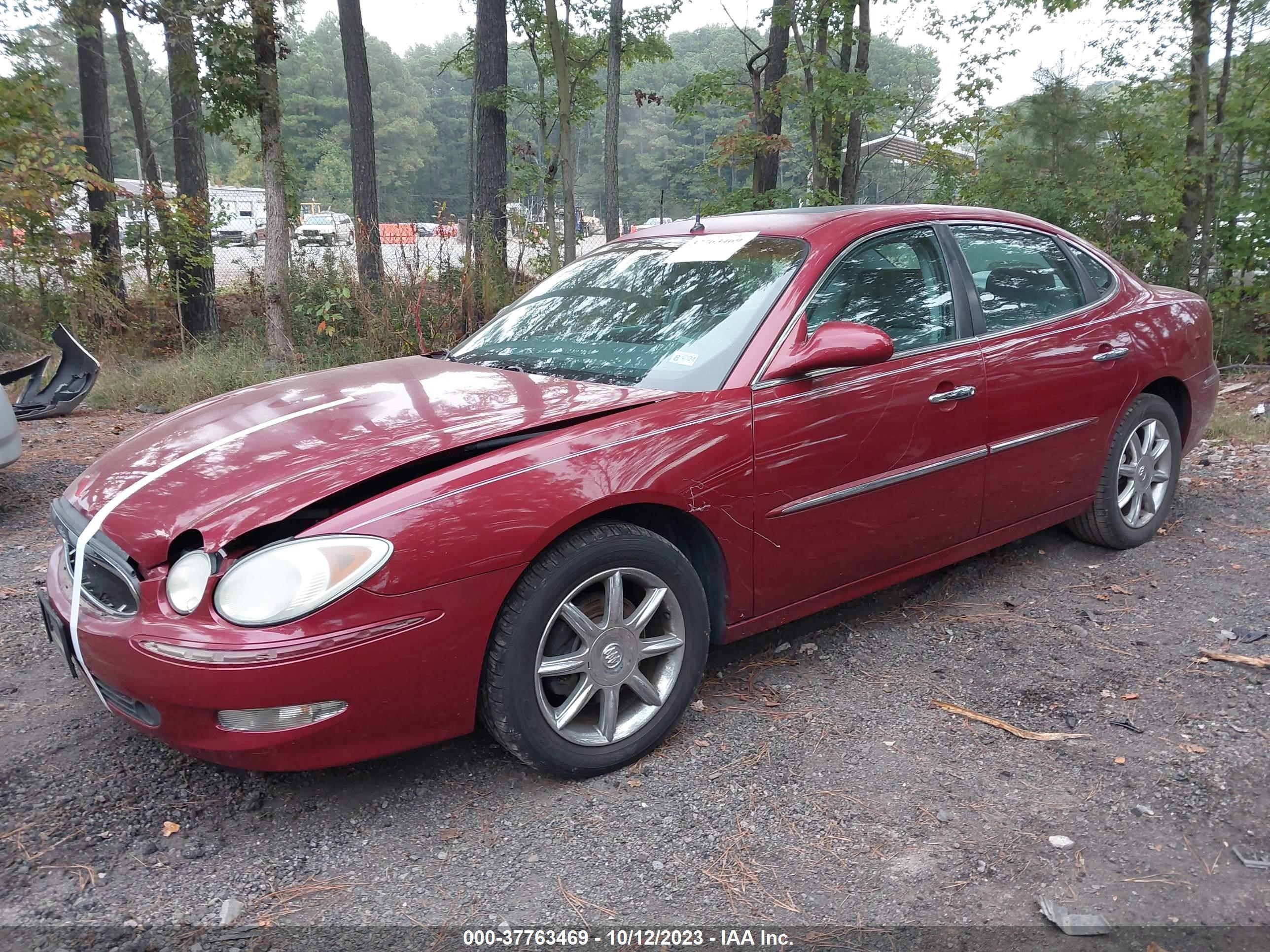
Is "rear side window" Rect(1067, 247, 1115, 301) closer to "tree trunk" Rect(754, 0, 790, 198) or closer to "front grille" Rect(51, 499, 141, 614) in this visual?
"front grille" Rect(51, 499, 141, 614)

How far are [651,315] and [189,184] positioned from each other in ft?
43.2

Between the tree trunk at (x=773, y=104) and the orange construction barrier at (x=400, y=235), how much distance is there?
17.9 ft

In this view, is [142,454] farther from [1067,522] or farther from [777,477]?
[1067,522]

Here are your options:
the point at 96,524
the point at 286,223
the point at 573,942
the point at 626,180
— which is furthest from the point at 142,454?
the point at 626,180

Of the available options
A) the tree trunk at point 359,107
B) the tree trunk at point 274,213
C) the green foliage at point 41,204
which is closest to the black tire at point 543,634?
the green foliage at point 41,204

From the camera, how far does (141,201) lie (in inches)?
456

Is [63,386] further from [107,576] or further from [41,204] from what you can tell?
[107,576]

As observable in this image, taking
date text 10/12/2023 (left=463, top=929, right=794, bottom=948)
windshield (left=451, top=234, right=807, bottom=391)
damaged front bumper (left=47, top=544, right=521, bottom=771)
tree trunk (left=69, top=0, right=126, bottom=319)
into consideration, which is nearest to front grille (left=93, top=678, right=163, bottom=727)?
damaged front bumper (left=47, top=544, right=521, bottom=771)

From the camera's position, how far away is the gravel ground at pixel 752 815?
215cm

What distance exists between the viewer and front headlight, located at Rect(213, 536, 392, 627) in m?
2.21

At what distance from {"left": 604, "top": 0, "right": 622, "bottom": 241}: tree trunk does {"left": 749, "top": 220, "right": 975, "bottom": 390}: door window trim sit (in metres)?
10.1

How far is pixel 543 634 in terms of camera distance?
98.3 inches

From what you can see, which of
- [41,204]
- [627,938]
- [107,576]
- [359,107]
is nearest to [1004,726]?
[627,938]

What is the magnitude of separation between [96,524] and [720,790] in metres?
1.87
